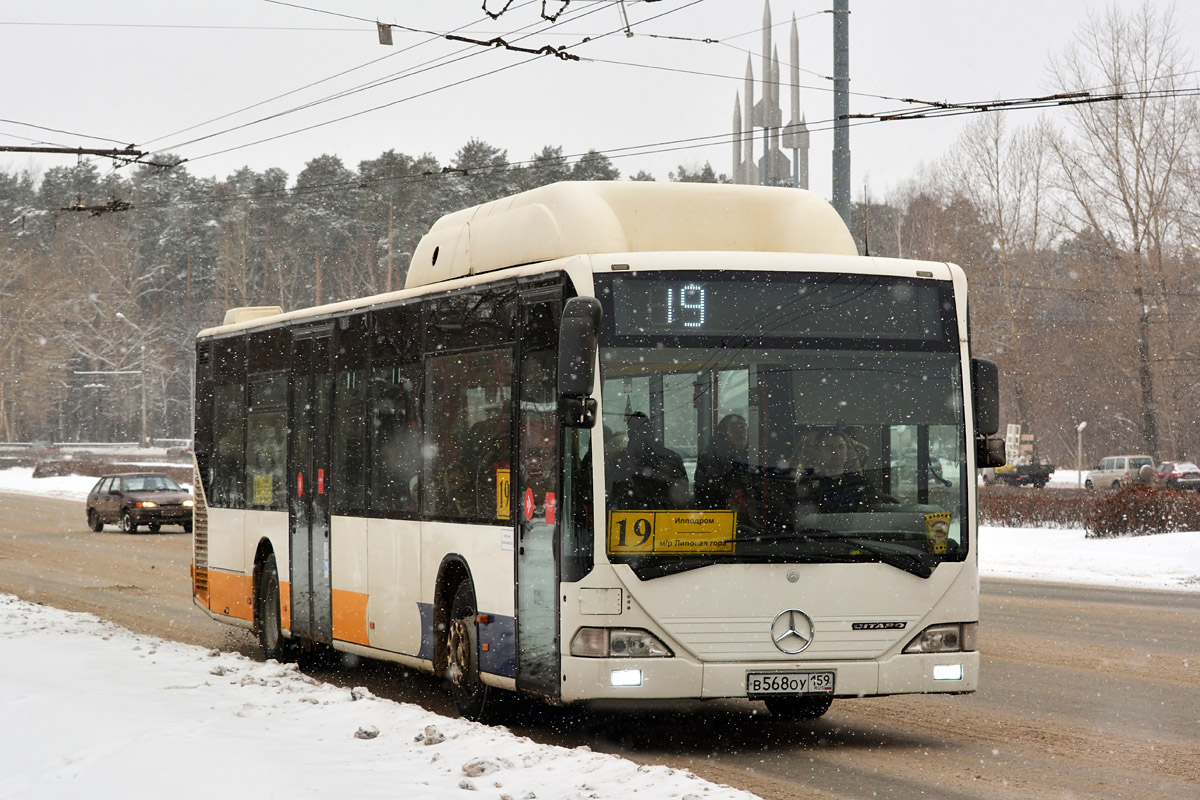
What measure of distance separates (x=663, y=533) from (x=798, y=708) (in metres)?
2.20

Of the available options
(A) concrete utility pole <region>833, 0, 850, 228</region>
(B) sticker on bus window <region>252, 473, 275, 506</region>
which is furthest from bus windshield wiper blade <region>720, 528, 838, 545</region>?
(A) concrete utility pole <region>833, 0, 850, 228</region>

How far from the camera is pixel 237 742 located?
8195mm

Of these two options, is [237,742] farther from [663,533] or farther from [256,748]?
[663,533]

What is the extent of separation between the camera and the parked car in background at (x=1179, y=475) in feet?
187

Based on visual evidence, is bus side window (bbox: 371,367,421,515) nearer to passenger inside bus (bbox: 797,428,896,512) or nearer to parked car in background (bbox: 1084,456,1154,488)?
passenger inside bus (bbox: 797,428,896,512)

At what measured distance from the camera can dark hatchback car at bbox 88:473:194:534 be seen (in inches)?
1516

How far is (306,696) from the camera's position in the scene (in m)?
10.2

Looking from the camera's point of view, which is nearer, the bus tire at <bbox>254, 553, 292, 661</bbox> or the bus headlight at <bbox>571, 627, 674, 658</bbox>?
the bus headlight at <bbox>571, 627, 674, 658</bbox>

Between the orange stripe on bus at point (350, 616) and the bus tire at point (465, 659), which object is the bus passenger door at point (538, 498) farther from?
the orange stripe on bus at point (350, 616)

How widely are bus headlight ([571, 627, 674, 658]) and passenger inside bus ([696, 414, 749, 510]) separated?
779 millimetres

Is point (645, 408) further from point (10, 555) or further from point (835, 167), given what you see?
point (10, 555)

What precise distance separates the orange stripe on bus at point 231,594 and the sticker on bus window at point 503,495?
17.6 ft

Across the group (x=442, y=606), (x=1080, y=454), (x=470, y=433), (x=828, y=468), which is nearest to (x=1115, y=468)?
(x=1080, y=454)

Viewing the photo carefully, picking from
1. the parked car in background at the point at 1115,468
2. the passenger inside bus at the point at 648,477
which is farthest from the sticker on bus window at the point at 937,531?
the parked car in background at the point at 1115,468
